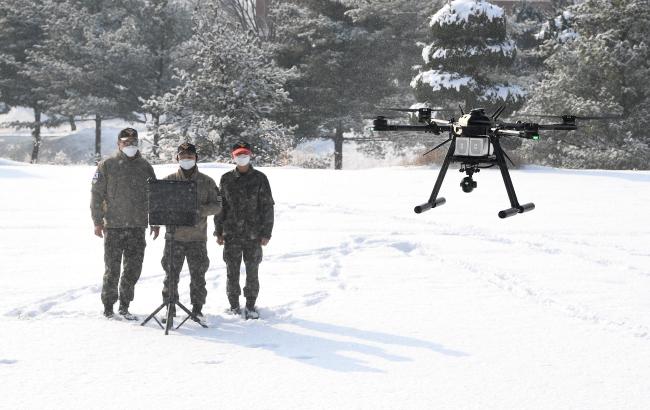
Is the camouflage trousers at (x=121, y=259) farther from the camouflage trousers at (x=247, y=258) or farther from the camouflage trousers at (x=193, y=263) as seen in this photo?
the camouflage trousers at (x=247, y=258)

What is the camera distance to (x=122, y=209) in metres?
9.66

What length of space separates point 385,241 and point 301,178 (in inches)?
344

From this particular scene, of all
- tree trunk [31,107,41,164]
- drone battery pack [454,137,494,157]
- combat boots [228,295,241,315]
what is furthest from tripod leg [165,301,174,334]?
tree trunk [31,107,41,164]

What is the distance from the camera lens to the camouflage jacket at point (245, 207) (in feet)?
32.0

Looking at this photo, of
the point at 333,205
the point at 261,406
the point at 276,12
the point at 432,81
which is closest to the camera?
the point at 261,406

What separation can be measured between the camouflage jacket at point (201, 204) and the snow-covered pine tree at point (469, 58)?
1458cm

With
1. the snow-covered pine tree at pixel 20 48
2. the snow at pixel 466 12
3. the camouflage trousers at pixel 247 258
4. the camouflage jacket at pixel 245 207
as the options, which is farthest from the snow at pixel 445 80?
the snow-covered pine tree at pixel 20 48

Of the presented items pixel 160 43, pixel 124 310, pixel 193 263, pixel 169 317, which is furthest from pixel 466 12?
pixel 160 43

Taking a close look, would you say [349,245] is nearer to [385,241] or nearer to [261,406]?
[385,241]

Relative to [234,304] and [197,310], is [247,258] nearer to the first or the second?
[234,304]

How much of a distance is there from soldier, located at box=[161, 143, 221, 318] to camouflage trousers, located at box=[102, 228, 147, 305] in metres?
0.43

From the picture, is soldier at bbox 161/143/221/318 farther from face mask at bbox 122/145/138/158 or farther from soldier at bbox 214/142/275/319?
face mask at bbox 122/145/138/158

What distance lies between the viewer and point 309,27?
1447 inches

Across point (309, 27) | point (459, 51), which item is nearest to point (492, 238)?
point (459, 51)
